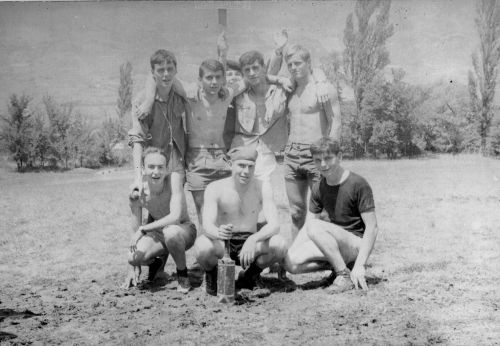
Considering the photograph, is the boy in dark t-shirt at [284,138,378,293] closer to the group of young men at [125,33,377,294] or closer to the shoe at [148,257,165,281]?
the group of young men at [125,33,377,294]

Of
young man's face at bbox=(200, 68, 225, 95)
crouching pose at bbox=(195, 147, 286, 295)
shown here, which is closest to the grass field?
crouching pose at bbox=(195, 147, 286, 295)

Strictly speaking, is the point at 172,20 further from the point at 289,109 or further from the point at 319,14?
the point at 289,109

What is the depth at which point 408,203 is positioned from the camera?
26.6ft

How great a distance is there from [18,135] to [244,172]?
10.7 meters

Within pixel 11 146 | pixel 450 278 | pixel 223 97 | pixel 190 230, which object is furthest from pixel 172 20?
pixel 11 146

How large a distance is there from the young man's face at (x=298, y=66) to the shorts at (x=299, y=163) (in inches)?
24.1

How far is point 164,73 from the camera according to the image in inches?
164

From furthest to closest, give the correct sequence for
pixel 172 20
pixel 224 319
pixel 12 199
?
pixel 12 199
pixel 172 20
pixel 224 319

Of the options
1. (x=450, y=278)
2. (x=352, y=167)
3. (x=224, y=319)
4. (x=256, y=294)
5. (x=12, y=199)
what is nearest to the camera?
(x=224, y=319)

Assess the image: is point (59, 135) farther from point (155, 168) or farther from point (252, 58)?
point (155, 168)

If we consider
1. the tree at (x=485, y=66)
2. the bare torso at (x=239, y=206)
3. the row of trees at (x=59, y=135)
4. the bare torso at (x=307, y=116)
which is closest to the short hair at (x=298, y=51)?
the bare torso at (x=307, y=116)

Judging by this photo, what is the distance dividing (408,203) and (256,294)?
509 cm

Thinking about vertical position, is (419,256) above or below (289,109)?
below

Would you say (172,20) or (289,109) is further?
(172,20)
